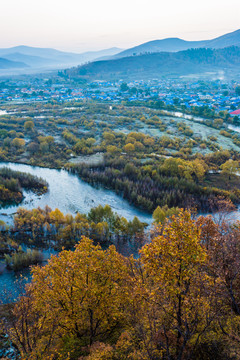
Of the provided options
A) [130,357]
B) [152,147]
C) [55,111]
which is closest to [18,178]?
[152,147]

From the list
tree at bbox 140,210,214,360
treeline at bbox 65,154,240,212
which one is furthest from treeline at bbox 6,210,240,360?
treeline at bbox 65,154,240,212

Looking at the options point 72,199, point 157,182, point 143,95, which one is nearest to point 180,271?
point 157,182

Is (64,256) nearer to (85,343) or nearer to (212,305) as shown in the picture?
(85,343)

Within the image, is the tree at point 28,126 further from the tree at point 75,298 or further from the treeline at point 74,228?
the tree at point 75,298

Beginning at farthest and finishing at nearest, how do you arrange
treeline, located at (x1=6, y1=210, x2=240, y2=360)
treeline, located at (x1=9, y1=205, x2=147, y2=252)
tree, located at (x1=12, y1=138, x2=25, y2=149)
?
tree, located at (x1=12, y1=138, x2=25, y2=149)
treeline, located at (x1=9, y1=205, x2=147, y2=252)
treeline, located at (x1=6, y1=210, x2=240, y2=360)

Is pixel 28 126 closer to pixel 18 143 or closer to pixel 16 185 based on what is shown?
pixel 18 143

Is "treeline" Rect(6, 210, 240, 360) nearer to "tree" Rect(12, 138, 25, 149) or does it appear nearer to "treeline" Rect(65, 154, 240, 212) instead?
"treeline" Rect(65, 154, 240, 212)
